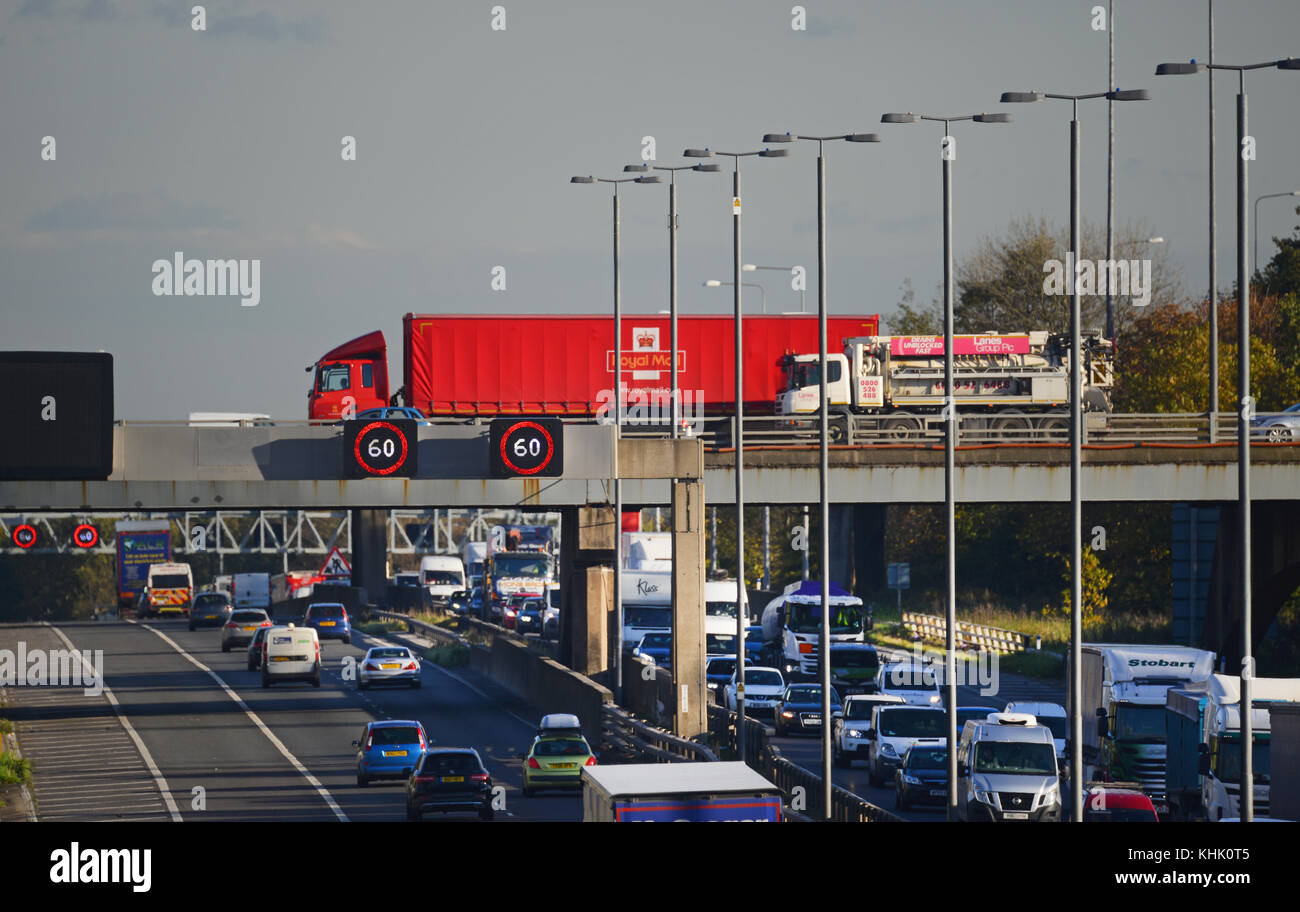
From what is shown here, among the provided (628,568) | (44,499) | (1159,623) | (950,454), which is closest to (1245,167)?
(950,454)

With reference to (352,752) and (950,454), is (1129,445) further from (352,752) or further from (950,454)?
(352,752)

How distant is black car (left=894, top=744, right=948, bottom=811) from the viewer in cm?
3238

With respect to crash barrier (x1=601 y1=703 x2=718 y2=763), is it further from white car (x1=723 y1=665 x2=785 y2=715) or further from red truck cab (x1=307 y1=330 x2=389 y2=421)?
red truck cab (x1=307 y1=330 x2=389 y2=421)

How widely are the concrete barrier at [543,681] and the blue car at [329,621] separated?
1245 centimetres

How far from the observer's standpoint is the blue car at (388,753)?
117ft

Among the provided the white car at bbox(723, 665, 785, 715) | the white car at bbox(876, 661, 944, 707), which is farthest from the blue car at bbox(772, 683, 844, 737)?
the white car at bbox(723, 665, 785, 715)

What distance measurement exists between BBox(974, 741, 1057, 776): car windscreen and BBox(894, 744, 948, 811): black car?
1595 millimetres

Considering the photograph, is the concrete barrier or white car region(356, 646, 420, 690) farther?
white car region(356, 646, 420, 690)

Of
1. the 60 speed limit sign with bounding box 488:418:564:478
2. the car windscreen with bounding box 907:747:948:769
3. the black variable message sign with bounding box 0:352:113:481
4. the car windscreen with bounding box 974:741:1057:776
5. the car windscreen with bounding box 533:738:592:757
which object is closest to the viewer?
the car windscreen with bounding box 974:741:1057:776

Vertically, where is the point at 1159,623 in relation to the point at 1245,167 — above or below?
below

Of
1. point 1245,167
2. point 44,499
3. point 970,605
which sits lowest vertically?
point 970,605

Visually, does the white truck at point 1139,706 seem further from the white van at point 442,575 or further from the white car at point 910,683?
the white van at point 442,575
